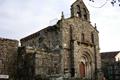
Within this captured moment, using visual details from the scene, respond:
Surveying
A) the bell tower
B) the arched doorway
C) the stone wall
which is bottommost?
the arched doorway

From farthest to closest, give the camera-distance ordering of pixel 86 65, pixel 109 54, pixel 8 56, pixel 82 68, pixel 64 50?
pixel 109 54
pixel 86 65
pixel 82 68
pixel 64 50
pixel 8 56

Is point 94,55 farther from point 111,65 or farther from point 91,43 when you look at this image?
point 111,65

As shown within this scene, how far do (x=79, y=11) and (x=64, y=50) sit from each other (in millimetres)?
6967

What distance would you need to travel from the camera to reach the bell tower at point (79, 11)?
37562mm

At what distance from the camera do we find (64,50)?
35.1 meters

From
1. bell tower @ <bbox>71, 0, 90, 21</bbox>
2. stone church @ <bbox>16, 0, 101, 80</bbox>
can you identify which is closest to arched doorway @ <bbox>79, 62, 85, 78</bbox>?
stone church @ <bbox>16, 0, 101, 80</bbox>

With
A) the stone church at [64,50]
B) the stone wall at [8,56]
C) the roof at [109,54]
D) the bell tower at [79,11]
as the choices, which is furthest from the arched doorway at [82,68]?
the roof at [109,54]

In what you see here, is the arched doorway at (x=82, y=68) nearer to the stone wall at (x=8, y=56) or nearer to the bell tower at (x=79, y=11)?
the bell tower at (x=79, y=11)

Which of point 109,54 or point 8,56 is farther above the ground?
point 109,54

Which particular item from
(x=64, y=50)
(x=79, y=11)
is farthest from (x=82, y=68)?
(x=79, y=11)

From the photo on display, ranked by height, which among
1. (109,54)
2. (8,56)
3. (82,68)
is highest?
(109,54)

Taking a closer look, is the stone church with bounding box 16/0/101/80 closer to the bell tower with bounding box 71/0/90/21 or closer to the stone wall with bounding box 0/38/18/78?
the bell tower with bounding box 71/0/90/21

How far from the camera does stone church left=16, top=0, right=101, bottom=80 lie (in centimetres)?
3150

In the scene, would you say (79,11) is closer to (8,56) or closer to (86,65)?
(86,65)
